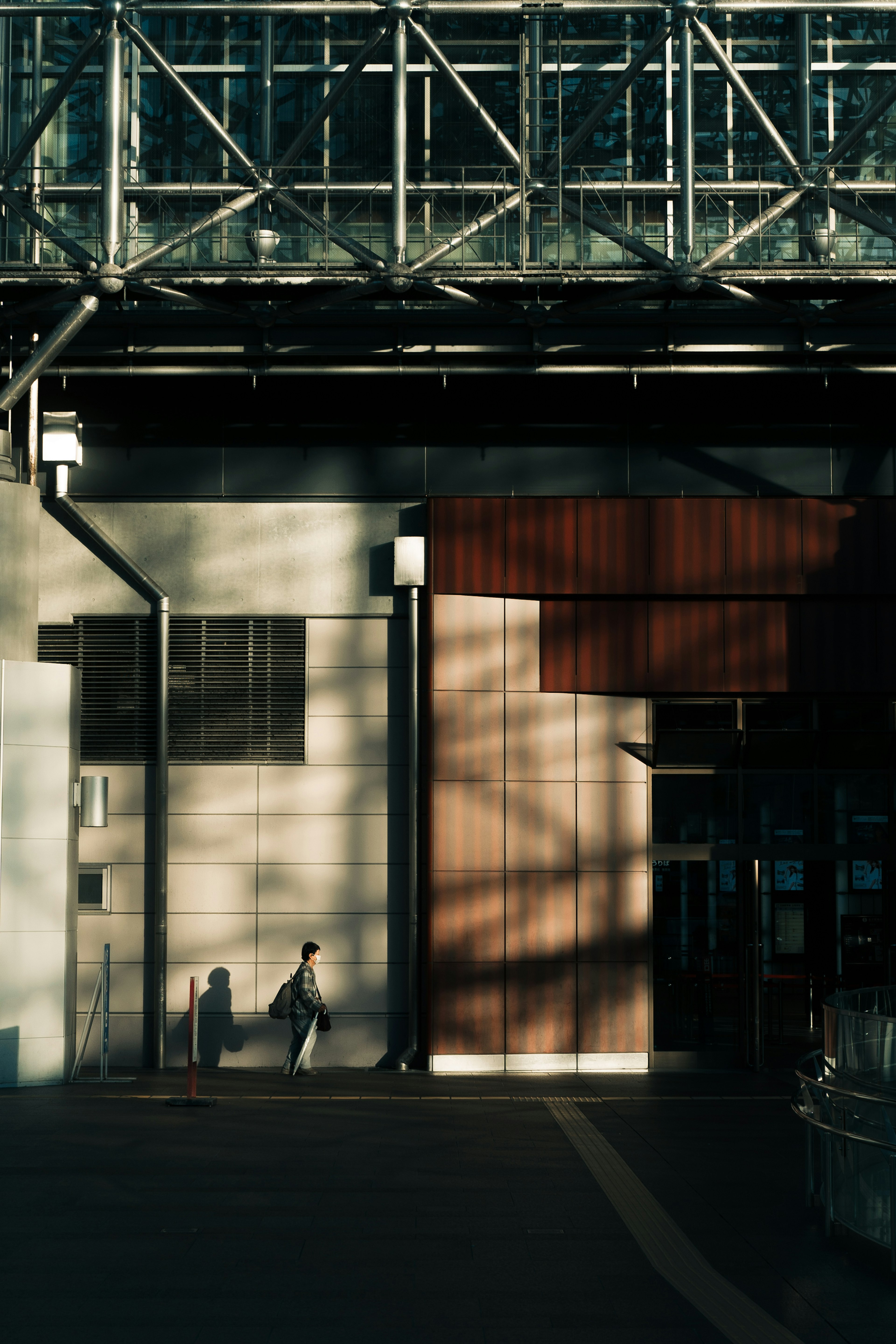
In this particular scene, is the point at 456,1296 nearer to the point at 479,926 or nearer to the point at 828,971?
the point at 479,926

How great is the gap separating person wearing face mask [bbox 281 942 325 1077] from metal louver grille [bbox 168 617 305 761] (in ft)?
8.41

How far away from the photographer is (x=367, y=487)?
1652 centimetres

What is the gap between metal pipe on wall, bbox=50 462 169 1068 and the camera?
15.9 m

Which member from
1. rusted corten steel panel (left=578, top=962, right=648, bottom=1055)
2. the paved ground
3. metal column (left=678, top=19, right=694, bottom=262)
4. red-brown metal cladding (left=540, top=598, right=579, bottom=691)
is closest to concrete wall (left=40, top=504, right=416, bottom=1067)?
red-brown metal cladding (left=540, top=598, right=579, bottom=691)

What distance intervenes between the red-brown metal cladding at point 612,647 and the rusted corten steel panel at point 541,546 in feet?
1.19

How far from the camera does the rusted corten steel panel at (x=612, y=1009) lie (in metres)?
15.7

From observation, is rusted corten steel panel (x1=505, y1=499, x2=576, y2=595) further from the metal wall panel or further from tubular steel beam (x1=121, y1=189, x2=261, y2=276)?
tubular steel beam (x1=121, y1=189, x2=261, y2=276)

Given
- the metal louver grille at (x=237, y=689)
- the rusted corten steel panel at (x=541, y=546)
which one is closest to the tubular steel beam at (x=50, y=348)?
the metal louver grille at (x=237, y=689)

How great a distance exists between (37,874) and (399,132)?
30.8 feet

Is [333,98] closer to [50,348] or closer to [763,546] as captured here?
[50,348]

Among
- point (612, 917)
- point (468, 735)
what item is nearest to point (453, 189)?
point (468, 735)

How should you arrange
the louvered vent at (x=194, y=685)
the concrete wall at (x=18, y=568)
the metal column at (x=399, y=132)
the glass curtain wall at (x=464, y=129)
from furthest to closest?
the louvered vent at (x=194, y=685)
the glass curtain wall at (x=464, y=129)
the concrete wall at (x=18, y=568)
the metal column at (x=399, y=132)

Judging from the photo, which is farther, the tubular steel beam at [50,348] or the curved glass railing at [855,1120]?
the tubular steel beam at [50,348]

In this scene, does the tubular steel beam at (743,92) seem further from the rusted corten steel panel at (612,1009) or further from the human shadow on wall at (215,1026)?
the human shadow on wall at (215,1026)
